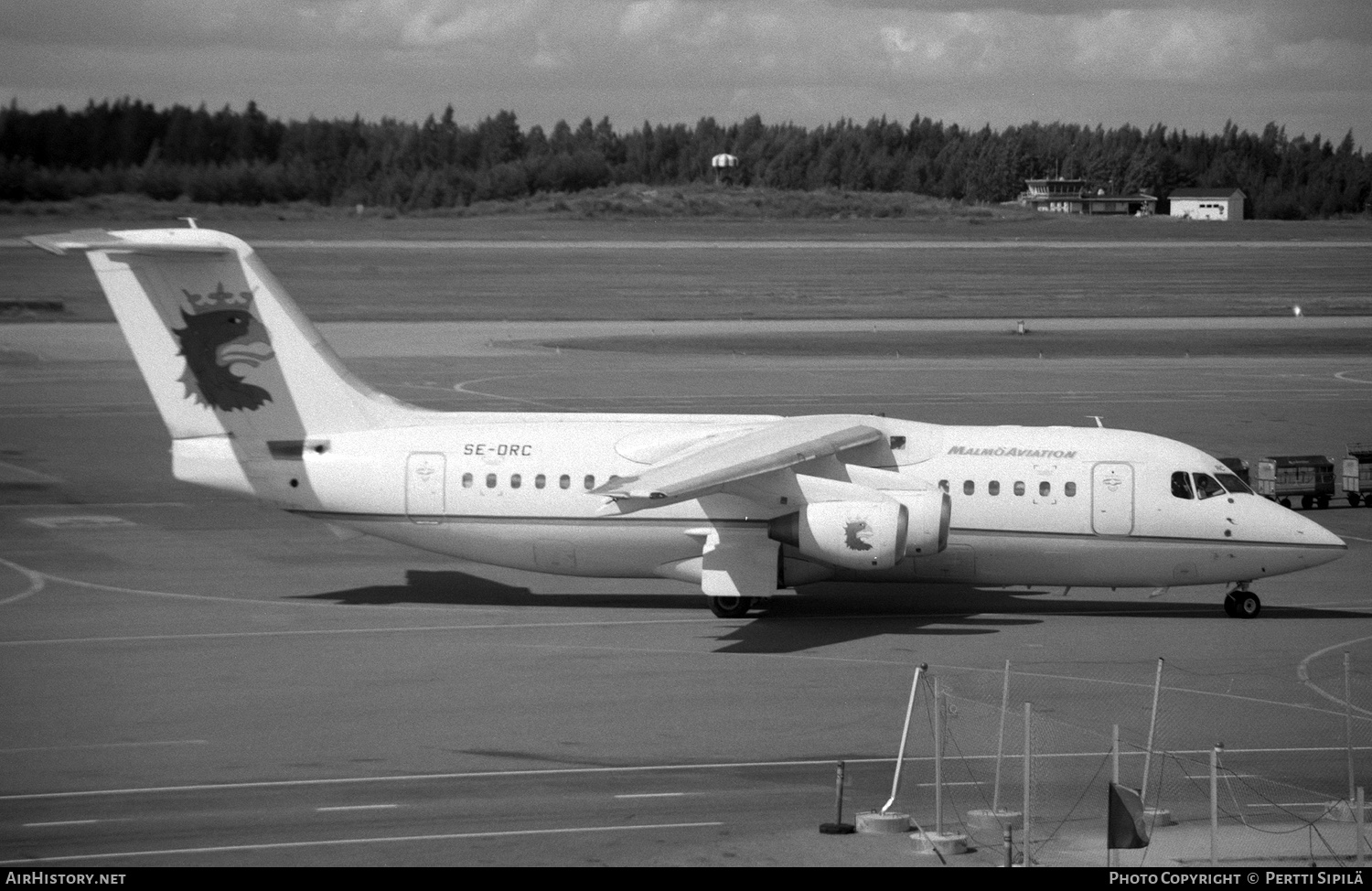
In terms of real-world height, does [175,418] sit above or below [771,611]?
above

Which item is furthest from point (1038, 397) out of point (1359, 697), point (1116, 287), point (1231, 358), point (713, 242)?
point (713, 242)

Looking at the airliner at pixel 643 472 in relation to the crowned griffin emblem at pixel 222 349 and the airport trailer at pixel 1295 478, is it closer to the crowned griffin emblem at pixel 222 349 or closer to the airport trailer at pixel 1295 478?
the crowned griffin emblem at pixel 222 349

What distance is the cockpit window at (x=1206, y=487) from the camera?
2833cm

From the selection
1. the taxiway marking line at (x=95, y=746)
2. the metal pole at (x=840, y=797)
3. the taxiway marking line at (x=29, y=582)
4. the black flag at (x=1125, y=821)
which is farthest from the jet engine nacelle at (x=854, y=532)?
the taxiway marking line at (x=29, y=582)

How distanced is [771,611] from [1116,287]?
82.8 meters

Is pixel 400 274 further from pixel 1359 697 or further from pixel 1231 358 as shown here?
pixel 1359 697

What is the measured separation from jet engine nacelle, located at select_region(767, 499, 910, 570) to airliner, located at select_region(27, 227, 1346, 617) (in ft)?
0.32

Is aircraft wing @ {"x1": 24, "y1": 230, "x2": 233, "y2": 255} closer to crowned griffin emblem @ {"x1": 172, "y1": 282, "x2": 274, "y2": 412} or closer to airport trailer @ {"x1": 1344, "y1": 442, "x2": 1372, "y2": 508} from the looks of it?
crowned griffin emblem @ {"x1": 172, "y1": 282, "x2": 274, "y2": 412}

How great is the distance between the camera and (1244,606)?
28.5 metres

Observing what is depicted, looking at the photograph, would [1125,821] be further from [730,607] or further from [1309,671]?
[730,607]

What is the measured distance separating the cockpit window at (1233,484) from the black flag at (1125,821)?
14.5 meters

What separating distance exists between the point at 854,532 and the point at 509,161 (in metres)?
101

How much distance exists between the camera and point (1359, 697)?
897 inches

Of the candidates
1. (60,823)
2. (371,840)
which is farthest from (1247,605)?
(60,823)
